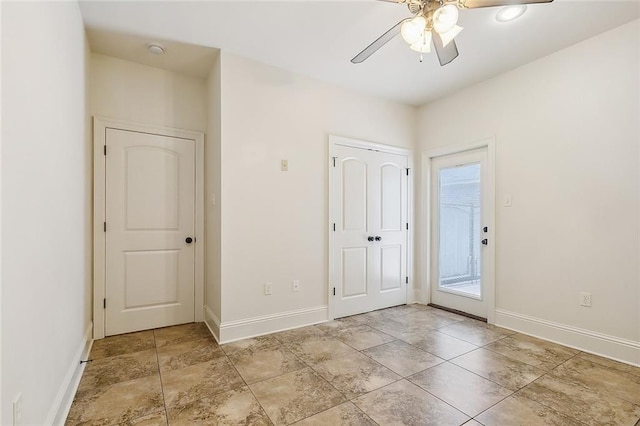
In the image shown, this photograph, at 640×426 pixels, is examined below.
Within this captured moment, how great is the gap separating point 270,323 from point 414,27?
9.16 ft

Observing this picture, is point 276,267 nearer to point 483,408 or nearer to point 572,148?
point 483,408

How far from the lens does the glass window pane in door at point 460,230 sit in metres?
3.60

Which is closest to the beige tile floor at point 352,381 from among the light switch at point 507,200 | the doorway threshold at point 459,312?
the doorway threshold at point 459,312

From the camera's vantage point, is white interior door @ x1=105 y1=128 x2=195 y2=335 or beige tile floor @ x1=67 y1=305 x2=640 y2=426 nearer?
beige tile floor @ x1=67 y1=305 x2=640 y2=426

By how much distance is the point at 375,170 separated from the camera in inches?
152

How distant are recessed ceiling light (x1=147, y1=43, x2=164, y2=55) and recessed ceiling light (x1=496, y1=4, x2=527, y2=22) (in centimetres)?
287

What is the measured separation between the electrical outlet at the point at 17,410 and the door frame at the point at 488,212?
376cm

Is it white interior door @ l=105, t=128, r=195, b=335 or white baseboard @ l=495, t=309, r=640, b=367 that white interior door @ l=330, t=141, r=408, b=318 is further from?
white interior door @ l=105, t=128, r=195, b=335

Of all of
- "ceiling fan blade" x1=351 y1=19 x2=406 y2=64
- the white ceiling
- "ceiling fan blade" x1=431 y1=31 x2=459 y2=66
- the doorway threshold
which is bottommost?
the doorway threshold

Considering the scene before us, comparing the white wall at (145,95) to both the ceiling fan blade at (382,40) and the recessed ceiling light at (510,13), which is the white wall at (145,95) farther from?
the recessed ceiling light at (510,13)

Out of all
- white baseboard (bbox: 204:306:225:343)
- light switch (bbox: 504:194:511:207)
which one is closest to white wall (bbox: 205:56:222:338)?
white baseboard (bbox: 204:306:225:343)

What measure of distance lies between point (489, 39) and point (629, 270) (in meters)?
2.25

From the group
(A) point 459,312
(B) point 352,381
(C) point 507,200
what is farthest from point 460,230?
(B) point 352,381

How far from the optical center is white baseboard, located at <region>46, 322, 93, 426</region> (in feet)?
5.25
